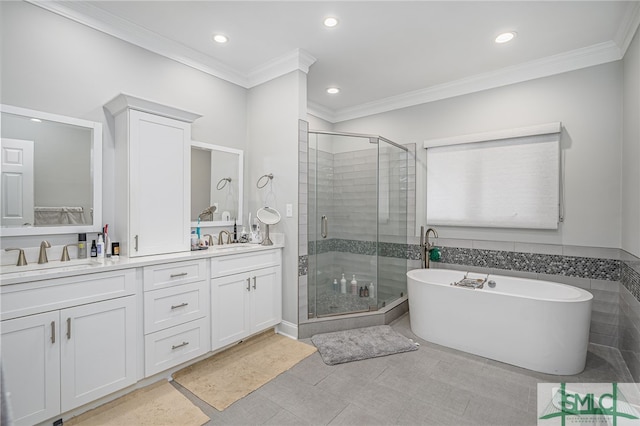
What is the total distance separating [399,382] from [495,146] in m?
2.66

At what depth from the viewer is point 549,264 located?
9.87 feet

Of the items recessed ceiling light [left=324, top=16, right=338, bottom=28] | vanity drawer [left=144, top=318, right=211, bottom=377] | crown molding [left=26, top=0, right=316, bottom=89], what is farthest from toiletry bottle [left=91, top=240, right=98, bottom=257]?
recessed ceiling light [left=324, top=16, right=338, bottom=28]

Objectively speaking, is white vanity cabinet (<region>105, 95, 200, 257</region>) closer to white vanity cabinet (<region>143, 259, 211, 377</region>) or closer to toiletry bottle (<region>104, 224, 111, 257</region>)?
toiletry bottle (<region>104, 224, 111, 257</region>)

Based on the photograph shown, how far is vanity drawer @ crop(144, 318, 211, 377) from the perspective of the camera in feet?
6.85

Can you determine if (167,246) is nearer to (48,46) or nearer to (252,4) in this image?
(48,46)

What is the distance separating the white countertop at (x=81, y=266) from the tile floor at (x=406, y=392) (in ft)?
3.16

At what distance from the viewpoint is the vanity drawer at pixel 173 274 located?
209 cm

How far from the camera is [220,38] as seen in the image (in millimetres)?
2635

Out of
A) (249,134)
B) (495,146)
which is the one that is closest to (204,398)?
(249,134)

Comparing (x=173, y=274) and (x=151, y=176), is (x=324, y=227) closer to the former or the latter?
(x=173, y=274)

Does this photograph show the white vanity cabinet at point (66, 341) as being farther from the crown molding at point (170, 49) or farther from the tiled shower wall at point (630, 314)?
the tiled shower wall at point (630, 314)

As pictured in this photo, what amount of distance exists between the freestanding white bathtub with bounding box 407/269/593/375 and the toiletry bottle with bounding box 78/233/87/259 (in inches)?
114

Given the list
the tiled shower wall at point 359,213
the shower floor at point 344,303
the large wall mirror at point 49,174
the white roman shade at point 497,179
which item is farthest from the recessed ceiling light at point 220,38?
the shower floor at point 344,303

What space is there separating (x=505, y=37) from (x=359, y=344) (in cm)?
309
